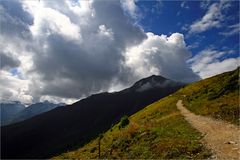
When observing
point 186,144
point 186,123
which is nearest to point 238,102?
point 186,123

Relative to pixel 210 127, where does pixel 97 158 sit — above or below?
below

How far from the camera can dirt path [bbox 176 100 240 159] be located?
1047 inches

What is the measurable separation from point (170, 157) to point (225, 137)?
7.46 meters

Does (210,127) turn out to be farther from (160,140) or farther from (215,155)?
(215,155)

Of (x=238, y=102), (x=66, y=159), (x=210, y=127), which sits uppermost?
(x=238, y=102)

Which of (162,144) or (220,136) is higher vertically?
(220,136)

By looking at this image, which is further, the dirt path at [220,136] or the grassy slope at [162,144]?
the grassy slope at [162,144]

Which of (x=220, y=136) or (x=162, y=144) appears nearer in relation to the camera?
(x=220, y=136)

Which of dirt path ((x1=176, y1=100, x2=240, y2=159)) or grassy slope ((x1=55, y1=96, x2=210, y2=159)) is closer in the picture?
dirt path ((x1=176, y1=100, x2=240, y2=159))

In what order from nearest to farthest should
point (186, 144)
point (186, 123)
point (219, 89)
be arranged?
point (186, 144), point (186, 123), point (219, 89)

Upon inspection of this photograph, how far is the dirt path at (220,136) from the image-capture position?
26.6 meters

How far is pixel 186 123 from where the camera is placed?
144ft

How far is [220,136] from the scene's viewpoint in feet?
109

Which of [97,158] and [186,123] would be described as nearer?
[97,158]
